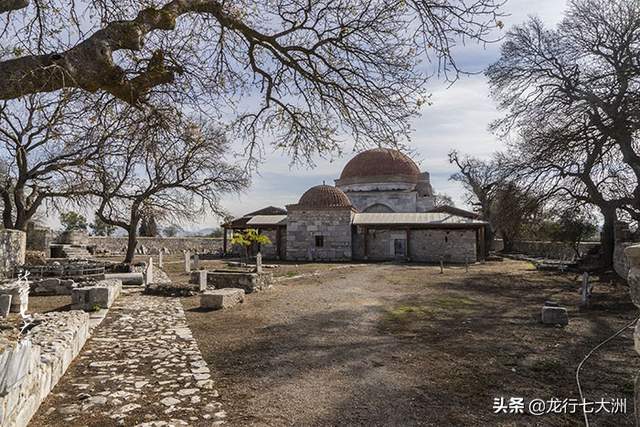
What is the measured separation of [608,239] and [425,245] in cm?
1013

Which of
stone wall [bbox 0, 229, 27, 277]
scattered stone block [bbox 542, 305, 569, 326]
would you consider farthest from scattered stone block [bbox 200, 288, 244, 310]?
stone wall [bbox 0, 229, 27, 277]

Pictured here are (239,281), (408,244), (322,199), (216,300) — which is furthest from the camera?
(322,199)

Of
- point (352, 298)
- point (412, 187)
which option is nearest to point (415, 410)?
point (352, 298)

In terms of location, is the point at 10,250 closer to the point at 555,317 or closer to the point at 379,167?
the point at 555,317

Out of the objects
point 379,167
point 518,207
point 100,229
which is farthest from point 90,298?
point 100,229

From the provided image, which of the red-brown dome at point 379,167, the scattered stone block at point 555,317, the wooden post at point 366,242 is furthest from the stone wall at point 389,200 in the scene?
the scattered stone block at point 555,317

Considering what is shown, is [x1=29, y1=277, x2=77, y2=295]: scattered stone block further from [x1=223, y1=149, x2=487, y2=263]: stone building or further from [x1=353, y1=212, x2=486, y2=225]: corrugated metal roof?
[x1=353, y1=212, x2=486, y2=225]: corrugated metal roof

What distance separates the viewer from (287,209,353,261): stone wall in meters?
24.8

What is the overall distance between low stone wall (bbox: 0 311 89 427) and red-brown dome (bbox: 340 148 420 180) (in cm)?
2767

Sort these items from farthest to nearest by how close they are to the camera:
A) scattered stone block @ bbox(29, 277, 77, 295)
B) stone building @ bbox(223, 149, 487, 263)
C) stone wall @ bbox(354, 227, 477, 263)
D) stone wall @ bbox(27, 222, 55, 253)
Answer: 1. stone building @ bbox(223, 149, 487, 263)
2. stone wall @ bbox(354, 227, 477, 263)
3. stone wall @ bbox(27, 222, 55, 253)
4. scattered stone block @ bbox(29, 277, 77, 295)

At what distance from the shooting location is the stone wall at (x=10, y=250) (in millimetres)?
11305

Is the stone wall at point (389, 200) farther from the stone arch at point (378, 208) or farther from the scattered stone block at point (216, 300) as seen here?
the scattered stone block at point (216, 300)

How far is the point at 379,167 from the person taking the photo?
104 ft

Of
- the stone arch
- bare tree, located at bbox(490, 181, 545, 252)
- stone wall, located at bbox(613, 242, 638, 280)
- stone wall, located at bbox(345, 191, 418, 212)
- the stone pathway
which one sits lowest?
the stone pathway
